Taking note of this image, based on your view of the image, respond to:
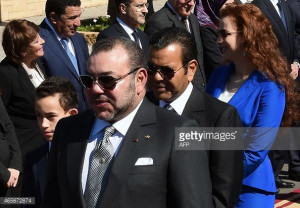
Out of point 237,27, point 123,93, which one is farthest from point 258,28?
point 123,93

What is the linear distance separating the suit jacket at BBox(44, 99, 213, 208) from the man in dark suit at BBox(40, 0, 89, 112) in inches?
145

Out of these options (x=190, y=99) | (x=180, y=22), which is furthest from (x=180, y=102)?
(x=180, y=22)

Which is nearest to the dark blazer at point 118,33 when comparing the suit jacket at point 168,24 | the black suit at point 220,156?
the suit jacket at point 168,24

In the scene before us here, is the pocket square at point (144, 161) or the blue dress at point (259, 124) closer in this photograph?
the pocket square at point (144, 161)

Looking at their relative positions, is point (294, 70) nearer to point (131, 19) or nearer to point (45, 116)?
point (131, 19)

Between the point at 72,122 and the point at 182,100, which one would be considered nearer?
the point at 72,122

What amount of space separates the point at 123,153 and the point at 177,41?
4.20ft

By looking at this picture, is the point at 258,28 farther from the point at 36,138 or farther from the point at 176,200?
the point at 36,138

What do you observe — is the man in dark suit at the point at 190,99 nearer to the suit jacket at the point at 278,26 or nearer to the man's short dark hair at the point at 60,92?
the man's short dark hair at the point at 60,92

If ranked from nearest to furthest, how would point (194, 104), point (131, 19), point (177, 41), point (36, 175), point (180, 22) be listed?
point (194, 104)
point (177, 41)
point (36, 175)
point (131, 19)
point (180, 22)

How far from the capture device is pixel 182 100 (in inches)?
182

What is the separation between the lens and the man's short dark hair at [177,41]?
470cm

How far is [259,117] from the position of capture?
5070 millimetres

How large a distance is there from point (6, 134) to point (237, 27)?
2.23m
